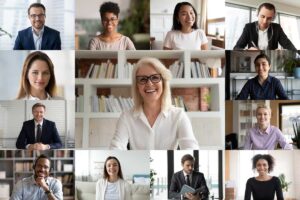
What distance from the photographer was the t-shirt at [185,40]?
3.55m

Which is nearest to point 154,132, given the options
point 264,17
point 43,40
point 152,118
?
point 152,118

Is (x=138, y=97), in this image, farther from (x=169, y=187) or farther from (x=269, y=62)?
(x=269, y=62)

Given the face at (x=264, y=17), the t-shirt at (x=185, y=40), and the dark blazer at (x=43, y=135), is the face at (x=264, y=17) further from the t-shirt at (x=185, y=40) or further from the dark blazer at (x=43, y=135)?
the dark blazer at (x=43, y=135)

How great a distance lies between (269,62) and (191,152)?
0.85 meters

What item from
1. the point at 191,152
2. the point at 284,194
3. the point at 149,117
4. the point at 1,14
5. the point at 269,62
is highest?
the point at 1,14

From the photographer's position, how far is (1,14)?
3592 mm

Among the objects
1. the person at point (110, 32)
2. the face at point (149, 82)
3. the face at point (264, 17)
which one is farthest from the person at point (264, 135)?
the person at point (110, 32)

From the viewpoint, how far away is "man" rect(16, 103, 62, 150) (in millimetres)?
3570

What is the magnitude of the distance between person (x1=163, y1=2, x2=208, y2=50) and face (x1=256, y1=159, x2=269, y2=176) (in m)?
0.90

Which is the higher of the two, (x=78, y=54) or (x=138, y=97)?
(x=78, y=54)

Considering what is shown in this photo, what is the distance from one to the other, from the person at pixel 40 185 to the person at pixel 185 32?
1.21 meters

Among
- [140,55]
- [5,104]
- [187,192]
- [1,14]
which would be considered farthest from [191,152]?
[1,14]

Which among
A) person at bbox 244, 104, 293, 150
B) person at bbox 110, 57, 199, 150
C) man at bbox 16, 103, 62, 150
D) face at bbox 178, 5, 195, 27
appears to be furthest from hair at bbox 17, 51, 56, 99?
person at bbox 244, 104, 293, 150

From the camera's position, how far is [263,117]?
357 cm
